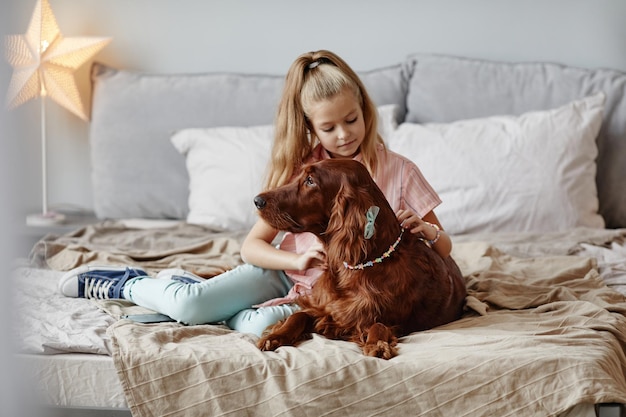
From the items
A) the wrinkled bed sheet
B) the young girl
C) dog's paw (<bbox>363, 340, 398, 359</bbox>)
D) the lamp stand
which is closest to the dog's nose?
the young girl

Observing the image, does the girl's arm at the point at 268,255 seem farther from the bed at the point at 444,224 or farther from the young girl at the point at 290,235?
the bed at the point at 444,224

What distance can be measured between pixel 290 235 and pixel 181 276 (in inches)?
11.8

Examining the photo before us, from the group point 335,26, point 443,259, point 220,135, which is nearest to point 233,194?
point 220,135

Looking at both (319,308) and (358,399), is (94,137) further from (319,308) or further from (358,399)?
(358,399)

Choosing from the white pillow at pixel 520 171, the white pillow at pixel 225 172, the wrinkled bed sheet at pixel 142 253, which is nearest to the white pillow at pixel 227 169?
the white pillow at pixel 225 172

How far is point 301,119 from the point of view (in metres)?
2.10

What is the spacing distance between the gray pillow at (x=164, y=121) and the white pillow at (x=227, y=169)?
12 centimetres

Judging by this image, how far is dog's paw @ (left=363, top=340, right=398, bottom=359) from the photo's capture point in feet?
5.31

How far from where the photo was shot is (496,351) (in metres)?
1.62

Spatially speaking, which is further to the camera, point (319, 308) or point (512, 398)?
point (319, 308)

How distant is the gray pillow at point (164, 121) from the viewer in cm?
328

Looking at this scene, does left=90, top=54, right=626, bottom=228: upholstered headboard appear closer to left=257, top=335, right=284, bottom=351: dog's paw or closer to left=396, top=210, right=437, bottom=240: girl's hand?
left=396, top=210, right=437, bottom=240: girl's hand

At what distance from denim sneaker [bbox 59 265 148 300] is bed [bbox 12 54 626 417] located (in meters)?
0.06

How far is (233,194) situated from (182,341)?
4.37 feet
